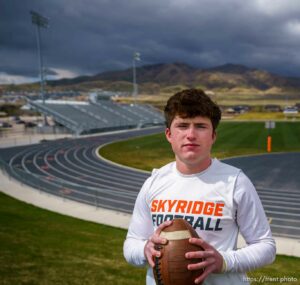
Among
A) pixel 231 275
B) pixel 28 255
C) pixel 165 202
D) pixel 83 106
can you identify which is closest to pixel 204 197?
pixel 165 202

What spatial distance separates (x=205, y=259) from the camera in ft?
6.57

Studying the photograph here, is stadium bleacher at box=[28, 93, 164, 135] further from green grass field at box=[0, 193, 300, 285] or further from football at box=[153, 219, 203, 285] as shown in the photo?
football at box=[153, 219, 203, 285]

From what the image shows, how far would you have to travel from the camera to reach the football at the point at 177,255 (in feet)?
6.74

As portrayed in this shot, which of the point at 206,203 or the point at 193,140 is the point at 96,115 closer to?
the point at 193,140

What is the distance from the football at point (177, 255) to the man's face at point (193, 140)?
0.45 metres

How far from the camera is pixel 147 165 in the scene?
23891 millimetres

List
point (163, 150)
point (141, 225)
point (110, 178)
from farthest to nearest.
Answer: point (163, 150) < point (110, 178) < point (141, 225)

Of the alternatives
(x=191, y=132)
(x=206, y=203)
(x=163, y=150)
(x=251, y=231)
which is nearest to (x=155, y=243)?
(x=206, y=203)

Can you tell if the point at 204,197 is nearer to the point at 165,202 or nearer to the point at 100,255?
the point at 165,202

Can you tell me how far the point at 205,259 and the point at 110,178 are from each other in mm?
18511

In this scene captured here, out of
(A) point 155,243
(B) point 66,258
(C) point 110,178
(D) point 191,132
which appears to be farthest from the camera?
(C) point 110,178

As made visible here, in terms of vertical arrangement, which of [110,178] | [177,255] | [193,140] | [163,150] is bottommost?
[163,150]

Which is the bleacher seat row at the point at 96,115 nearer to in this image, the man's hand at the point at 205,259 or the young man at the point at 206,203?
the young man at the point at 206,203

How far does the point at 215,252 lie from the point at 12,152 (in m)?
33.1
